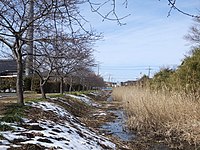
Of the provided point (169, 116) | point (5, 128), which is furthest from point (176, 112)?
point (5, 128)

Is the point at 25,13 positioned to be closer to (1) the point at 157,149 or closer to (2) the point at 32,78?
(1) the point at 157,149

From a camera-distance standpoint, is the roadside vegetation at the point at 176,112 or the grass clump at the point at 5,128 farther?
the roadside vegetation at the point at 176,112

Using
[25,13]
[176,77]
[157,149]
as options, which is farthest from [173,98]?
[25,13]

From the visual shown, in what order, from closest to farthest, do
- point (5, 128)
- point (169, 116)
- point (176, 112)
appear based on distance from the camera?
point (5, 128), point (176, 112), point (169, 116)

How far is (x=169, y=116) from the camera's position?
1060 cm

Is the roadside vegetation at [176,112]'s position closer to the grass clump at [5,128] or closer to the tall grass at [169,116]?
the tall grass at [169,116]

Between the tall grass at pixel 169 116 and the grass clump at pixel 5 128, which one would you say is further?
the tall grass at pixel 169 116

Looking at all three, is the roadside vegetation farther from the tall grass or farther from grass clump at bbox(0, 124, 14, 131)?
grass clump at bbox(0, 124, 14, 131)

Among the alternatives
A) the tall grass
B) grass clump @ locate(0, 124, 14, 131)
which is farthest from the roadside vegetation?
grass clump @ locate(0, 124, 14, 131)

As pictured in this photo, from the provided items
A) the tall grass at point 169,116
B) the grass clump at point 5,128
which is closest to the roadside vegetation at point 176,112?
the tall grass at point 169,116

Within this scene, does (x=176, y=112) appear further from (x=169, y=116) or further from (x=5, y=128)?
(x=5, y=128)

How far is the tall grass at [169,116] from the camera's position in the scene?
29.9 feet

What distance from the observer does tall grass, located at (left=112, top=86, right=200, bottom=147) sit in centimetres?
912

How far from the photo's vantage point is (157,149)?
28.4 ft
